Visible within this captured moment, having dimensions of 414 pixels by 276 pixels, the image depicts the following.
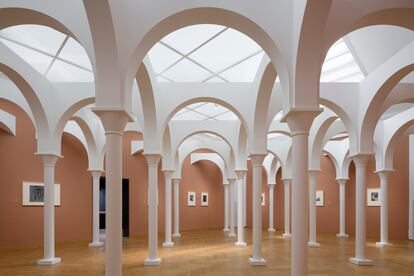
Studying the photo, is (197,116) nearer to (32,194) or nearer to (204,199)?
(32,194)

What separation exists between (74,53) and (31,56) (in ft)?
4.90

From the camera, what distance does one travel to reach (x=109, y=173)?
21.7 ft

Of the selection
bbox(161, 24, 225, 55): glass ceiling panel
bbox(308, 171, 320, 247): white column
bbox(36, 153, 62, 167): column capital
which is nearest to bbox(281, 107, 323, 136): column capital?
bbox(161, 24, 225, 55): glass ceiling panel

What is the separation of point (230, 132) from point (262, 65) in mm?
6918

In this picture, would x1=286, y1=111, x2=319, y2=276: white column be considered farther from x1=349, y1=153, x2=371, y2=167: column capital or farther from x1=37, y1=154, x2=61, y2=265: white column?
x1=37, y1=154, x2=61, y2=265: white column

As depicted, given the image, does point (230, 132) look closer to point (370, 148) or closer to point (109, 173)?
point (370, 148)

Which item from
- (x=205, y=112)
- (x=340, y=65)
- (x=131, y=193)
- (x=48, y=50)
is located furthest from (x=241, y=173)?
(x=48, y=50)

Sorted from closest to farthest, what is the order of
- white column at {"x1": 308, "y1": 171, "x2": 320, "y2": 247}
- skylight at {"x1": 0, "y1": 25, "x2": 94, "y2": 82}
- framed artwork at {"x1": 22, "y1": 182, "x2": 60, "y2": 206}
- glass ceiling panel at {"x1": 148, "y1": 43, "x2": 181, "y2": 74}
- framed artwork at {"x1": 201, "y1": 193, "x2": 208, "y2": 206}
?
skylight at {"x1": 0, "y1": 25, "x2": 94, "y2": 82} → glass ceiling panel at {"x1": 148, "y1": 43, "x2": 181, "y2": 74} → white column at {"x1": 308, "y1": 171, "x2": 320, "y2": 247} → framed artwork at {"x1": 22, "y1": 182, "x2": 60, "y2": 206} → framed artwork at {"x1": 201, "y1": 193, "x2": 208, "y2": 206}

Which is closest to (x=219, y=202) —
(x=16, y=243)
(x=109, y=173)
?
(x=16, y=243)

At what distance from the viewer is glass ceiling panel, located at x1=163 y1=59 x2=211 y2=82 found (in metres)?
11.9

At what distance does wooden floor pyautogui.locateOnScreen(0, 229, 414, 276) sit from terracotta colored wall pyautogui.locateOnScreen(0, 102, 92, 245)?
111 cm

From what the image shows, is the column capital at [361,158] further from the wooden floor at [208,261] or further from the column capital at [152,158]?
the column capital at [152,158]

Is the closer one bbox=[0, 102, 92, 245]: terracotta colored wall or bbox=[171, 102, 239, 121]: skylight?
bbox=[0, 102, 92, 245]: terracotta colored wall

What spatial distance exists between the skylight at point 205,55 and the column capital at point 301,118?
13.6 feet
